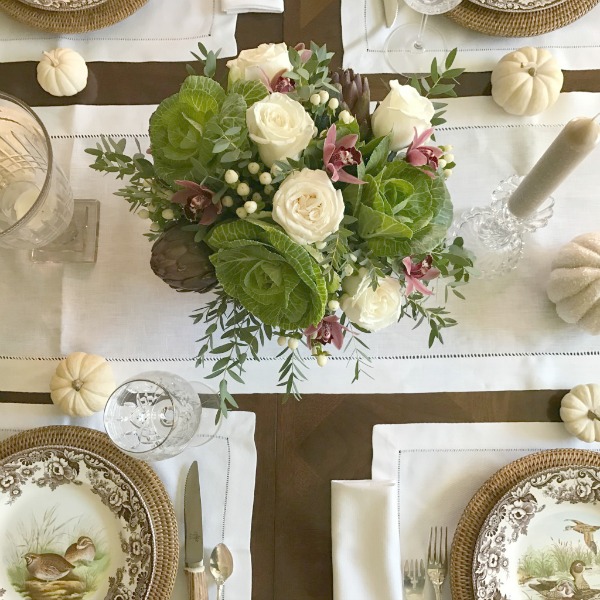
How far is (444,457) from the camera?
91cm

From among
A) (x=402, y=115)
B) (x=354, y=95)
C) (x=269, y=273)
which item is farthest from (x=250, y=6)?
(x=269, y=273)

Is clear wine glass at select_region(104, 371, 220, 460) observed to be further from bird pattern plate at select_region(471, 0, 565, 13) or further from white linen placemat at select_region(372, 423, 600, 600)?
bird pattern plate at select_region(471, 0, 565, 13)

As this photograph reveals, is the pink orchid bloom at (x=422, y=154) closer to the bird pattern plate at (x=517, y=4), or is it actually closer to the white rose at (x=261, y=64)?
the white rose at (x=261, y=64)

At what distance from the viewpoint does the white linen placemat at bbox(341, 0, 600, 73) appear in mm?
Answer: 999

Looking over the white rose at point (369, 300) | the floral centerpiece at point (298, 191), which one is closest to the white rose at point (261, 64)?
the floral centerpiece at point (298, 191)

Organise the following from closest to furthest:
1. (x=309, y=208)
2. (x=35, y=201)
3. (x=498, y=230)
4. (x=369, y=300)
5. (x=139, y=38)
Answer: (x=309, y=208) → (x=369, y=300) → (x=35, y=201) → (x=498, y=230) → (x=139, y=38)

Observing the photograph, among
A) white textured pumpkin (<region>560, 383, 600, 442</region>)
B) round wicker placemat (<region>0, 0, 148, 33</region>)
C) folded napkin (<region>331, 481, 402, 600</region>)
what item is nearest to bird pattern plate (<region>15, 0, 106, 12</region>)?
round wicker placemat (<region>0, 0, 148, 33</region>)

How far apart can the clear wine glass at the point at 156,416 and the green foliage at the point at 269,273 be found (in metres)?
0.33

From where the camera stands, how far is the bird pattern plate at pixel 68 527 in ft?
2.80

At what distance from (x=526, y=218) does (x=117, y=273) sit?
0.61m

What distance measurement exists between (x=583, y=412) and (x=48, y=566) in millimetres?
776

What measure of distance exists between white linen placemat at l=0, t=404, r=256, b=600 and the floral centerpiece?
30 centimetres

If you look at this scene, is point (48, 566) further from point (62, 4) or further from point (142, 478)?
point (62, 4)

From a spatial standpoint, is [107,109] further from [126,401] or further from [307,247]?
[307,247]
